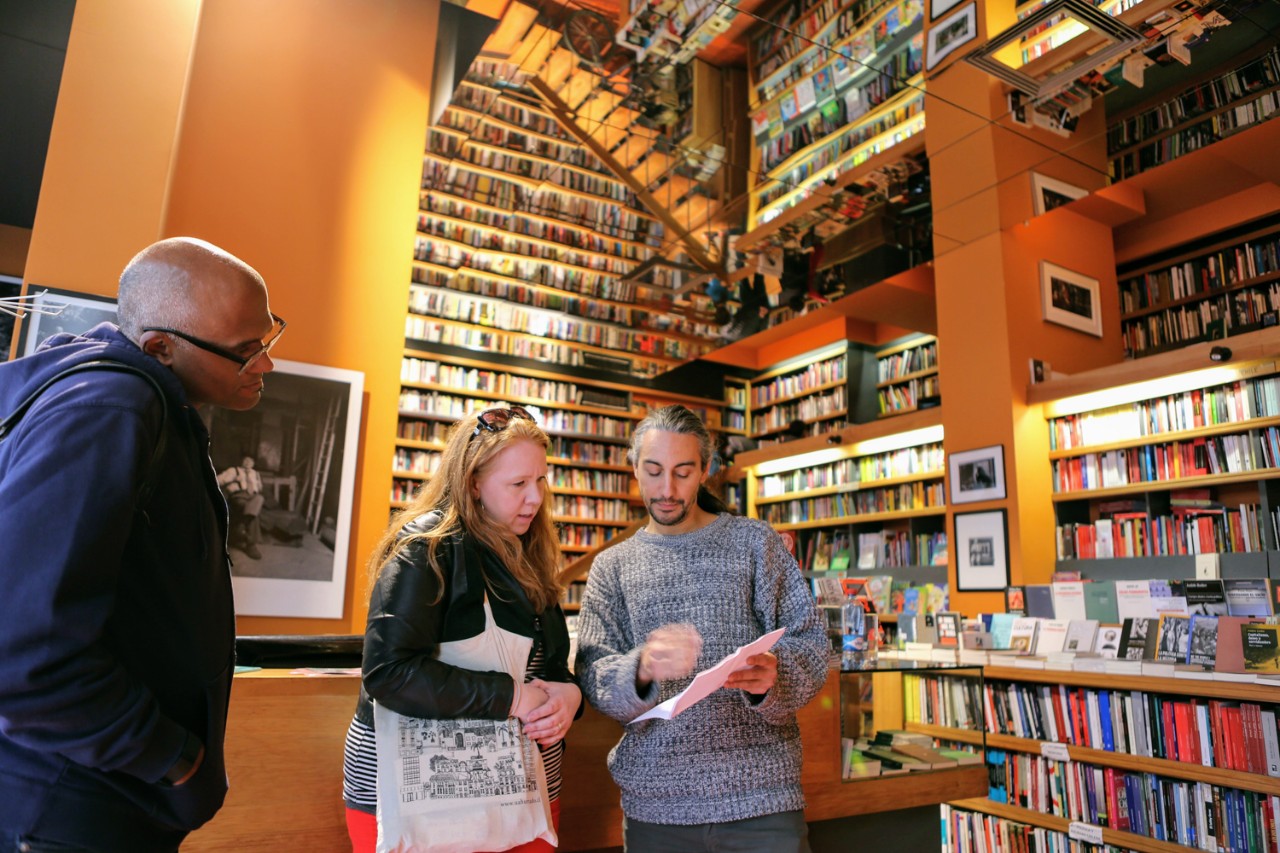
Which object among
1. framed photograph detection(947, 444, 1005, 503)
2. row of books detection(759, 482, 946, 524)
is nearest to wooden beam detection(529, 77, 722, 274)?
row of books detection(759, 482, 946, 524)

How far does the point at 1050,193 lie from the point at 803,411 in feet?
11.2

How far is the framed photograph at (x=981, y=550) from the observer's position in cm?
530

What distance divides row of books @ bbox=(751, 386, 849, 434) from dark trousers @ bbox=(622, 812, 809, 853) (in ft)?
21.7

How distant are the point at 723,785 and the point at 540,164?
8076mm

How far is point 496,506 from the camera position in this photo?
1333 millimetres

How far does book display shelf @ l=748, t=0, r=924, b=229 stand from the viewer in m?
7.48

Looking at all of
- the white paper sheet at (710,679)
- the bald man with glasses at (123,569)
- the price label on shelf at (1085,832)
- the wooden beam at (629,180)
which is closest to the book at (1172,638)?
the price label on shelf at (1085,832)

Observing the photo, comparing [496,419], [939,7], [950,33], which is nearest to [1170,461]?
[950,33]

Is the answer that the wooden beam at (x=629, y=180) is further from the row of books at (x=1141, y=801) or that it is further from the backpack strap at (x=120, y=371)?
the backpack strap at (x=120, y=371)

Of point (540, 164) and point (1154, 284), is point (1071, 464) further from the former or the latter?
point (540, 164)

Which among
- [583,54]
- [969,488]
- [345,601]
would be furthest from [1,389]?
[583,54]

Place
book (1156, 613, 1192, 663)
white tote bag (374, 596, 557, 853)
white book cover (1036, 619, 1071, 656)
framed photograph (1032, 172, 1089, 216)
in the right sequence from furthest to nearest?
1. framed photograph (1032, 172, 1089, 216)
2. white book cover (1036, 619, 1071, 656)
3. book (1156, 613, 1192, 663)
4. white tote bag (374, 596, 557, 853)

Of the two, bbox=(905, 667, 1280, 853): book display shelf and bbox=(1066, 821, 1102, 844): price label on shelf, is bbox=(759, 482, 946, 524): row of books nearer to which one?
bbox=(905, 667, 1280, 853): book display shelf

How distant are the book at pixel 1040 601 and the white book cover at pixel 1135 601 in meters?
0.39
